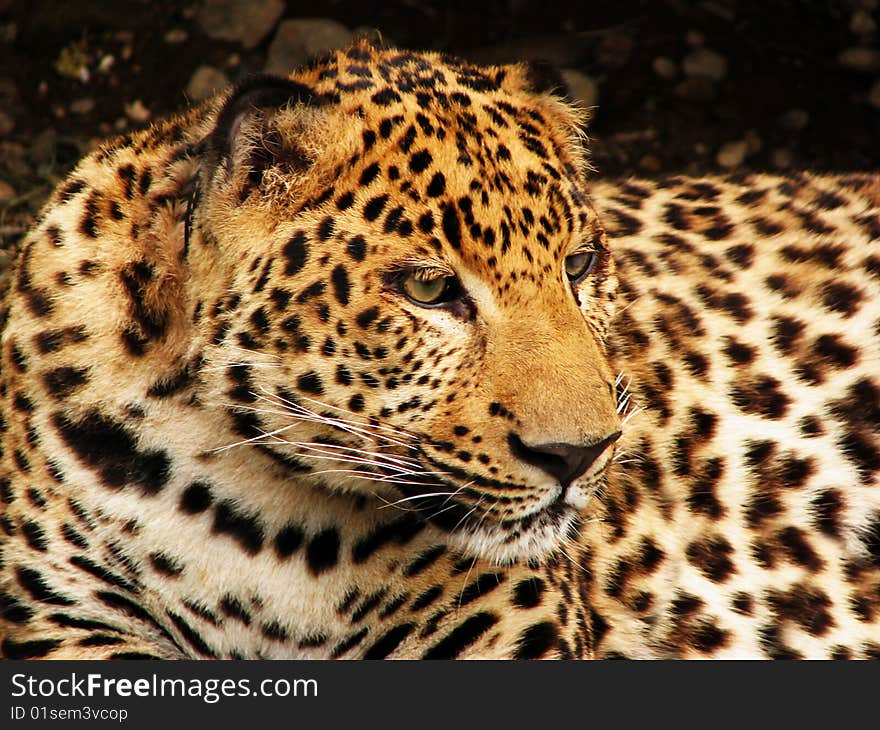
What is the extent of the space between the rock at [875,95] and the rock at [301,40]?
13.2 ft

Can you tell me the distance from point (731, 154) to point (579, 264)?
625 centimetres

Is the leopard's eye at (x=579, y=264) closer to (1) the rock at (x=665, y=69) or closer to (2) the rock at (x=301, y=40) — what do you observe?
(2) the rock at (x=301, y=40)

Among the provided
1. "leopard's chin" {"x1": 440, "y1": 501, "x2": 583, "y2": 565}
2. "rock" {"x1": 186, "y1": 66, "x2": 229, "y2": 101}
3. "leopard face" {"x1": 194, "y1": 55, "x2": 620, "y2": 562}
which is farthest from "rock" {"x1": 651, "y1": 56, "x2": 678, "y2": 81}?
"leopard's chin" {"x1": 440, "y1": 501, "x2": 583, "y2": 565}

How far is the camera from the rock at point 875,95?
11109 mm

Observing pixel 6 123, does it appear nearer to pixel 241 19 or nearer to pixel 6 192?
pixel 6 192

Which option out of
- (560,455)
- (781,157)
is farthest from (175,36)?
(560,455)

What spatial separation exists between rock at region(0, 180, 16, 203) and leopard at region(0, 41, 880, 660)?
14.5ft

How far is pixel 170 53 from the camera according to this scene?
10.8 metres

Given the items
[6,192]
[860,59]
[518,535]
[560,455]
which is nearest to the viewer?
[560,455]

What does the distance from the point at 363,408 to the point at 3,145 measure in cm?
639

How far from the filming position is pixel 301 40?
1086 centimetres

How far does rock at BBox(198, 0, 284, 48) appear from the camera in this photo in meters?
10.9

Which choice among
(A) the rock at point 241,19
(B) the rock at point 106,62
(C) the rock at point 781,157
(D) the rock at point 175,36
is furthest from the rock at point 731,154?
(B) the rock at point 106,62

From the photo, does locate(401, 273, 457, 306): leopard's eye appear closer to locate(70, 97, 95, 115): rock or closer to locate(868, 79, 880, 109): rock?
locate(70, 97, 95, 115): rock
